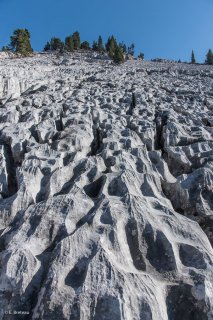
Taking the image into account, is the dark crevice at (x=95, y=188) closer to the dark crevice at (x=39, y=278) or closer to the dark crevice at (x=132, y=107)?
the dark crevice at (x=39, y=278)

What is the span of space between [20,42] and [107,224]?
98.8 m

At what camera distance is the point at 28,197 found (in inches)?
359

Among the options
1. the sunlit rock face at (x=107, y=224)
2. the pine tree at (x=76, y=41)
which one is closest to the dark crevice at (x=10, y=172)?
the sunlit rock face at (x=107, y=224)

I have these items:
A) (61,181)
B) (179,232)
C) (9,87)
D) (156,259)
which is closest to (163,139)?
(61,181)

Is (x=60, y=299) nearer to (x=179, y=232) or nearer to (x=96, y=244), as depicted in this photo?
(x=96, y=244)

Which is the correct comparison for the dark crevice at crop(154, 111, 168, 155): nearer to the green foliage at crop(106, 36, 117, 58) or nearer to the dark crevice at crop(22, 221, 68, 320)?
the dark crevice at crop(22, 221, 68, 320)

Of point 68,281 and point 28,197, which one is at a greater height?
point 28,197

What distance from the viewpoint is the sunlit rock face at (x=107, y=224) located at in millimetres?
5695

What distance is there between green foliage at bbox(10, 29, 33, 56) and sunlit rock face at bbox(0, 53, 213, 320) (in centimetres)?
8787

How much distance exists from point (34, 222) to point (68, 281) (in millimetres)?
2369

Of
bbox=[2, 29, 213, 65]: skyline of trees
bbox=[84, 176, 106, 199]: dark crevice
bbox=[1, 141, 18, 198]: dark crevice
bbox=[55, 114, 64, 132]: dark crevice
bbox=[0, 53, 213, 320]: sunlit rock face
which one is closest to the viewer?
bbox=[0, 53, 213, 320]: sunlit rock face

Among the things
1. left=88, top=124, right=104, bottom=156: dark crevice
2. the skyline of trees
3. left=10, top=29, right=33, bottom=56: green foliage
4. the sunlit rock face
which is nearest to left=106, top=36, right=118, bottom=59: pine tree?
the skyline of trees

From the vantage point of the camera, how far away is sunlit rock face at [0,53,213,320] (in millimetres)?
5695

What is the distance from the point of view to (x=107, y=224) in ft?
24.3
